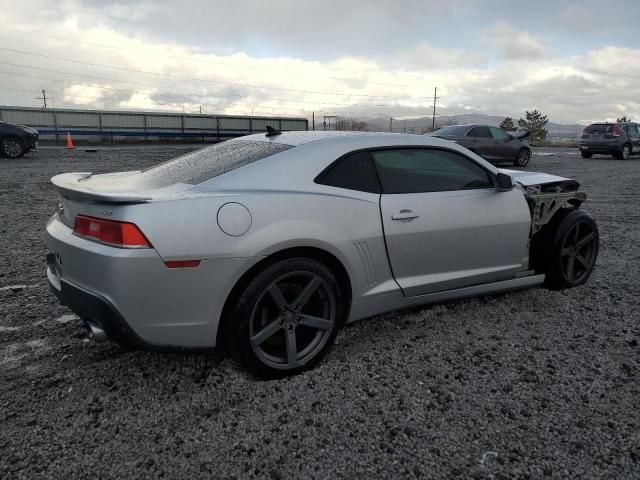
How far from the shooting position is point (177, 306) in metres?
2.45

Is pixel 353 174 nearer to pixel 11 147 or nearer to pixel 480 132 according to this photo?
pixel 480 132

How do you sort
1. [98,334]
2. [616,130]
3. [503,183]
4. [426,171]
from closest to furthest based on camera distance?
1. [98,334]
2. [426,171]
3. [503,183]
4. [616,130]

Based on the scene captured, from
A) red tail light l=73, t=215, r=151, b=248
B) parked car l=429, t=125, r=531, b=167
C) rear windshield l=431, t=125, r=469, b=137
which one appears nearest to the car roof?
A: red tail light l=73, t=215, r=151, b=248

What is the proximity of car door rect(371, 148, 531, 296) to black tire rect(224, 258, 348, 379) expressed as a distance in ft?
1.75

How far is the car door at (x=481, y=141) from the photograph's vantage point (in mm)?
14625

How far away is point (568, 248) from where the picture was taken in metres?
4.11

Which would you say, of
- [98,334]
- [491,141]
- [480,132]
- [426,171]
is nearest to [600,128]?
[491,141]

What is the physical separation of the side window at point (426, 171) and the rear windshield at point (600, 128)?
20.0m

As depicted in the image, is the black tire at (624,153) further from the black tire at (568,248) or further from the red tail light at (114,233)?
the red tail light at (114,233)

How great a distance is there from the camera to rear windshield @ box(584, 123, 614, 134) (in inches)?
797

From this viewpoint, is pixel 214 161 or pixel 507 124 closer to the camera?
pixel 214 161

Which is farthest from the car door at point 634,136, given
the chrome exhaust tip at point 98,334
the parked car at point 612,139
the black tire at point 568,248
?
the chrome exhaust tip at point 98,334

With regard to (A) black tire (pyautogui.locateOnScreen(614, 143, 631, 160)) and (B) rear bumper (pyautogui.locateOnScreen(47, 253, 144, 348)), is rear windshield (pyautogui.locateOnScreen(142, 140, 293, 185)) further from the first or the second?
(A) black tire (pyautogui.locateOnScreen(614, 143, 631, 160))

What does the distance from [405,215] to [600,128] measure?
69.0 ft
